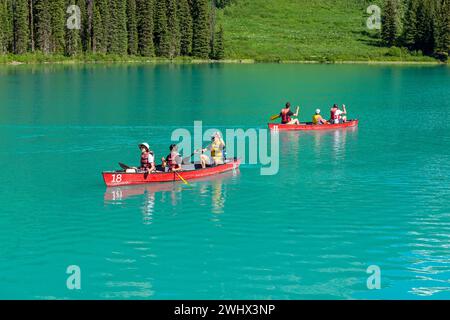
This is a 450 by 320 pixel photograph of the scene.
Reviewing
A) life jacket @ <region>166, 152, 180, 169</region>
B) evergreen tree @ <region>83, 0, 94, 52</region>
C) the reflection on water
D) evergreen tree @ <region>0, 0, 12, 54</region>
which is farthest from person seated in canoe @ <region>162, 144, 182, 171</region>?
evergreen tree @ <region>83, 0, 94, 52</region>

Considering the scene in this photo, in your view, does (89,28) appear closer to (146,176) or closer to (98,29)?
(98,29)

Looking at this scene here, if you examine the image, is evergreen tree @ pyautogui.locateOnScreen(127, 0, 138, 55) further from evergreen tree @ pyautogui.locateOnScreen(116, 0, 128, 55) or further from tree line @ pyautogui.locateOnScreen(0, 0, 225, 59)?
evergreen tree @ pyautogui.locateOnScreen(116, 0, 128, 55)

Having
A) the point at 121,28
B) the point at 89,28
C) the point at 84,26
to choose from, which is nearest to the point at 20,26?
the point at 84,26

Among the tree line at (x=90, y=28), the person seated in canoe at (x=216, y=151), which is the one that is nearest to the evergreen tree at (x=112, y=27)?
the tree line at (x=90, y=28)

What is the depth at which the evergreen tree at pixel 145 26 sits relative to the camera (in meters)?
196

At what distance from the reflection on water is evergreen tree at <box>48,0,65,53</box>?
144 metres

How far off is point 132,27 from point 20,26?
33.8m

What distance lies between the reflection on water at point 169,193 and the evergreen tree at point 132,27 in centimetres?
15677

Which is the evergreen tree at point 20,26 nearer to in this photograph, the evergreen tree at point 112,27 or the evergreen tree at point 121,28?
the evergreen tree at point 112,27

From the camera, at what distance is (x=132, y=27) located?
196 meters

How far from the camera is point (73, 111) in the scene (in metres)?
79.4

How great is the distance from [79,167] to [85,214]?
12.7m
